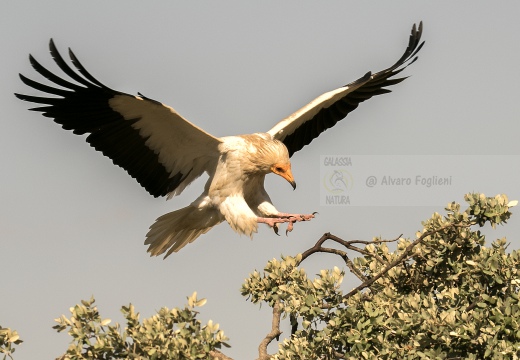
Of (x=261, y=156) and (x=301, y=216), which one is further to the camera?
(x=261, y=156)

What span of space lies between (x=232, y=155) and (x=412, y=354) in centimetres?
381

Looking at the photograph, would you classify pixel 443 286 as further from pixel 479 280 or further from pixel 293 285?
pixel 293 285

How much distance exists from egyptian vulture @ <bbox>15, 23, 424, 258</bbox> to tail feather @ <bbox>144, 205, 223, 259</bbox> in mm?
11

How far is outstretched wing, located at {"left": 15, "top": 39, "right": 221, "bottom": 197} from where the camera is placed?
818 centimetres

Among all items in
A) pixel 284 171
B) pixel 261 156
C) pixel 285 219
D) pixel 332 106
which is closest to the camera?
pixel 285 219

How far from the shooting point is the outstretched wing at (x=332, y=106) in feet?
32.6

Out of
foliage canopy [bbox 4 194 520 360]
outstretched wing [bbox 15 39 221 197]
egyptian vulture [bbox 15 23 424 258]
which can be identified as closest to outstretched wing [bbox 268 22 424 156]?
egyptian vulture [bbox 15 23 424 258]

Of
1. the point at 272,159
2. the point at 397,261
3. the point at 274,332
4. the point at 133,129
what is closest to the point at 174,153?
the point at 133,129

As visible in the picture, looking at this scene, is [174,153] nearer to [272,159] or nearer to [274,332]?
[272,159]

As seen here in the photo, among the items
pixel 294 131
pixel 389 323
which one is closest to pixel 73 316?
pixel 389 323

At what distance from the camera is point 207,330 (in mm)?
5043

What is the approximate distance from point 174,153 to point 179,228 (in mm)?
926

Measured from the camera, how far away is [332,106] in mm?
10648

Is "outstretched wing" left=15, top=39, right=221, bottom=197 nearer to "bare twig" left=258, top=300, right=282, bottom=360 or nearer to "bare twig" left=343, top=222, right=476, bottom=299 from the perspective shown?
Result: "bare twig" left=258, top=300, right=282, bottom=360
